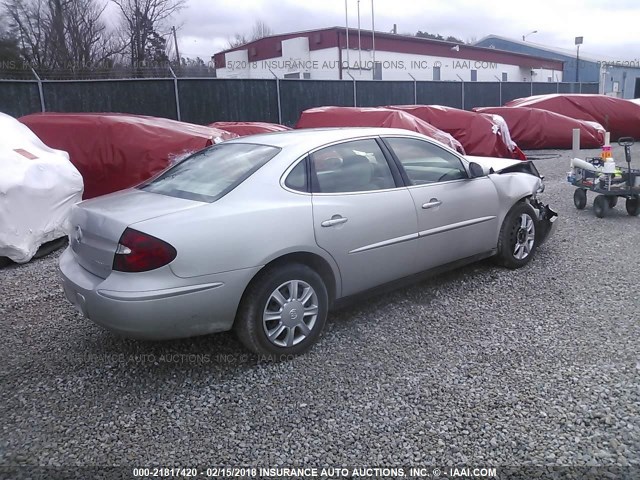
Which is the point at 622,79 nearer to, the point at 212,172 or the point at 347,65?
the point at 347,65

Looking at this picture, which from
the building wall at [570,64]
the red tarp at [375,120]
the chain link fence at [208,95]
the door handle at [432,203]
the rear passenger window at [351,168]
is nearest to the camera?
the rear passenger window at [351,168]

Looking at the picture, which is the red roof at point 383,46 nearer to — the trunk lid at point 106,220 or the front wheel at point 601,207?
the front wheel at point 601,207

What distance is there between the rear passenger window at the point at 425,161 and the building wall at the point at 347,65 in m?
29.4

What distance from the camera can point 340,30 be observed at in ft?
117

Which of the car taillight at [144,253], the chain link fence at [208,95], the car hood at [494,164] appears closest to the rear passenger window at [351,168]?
the car taillight at [144,253]

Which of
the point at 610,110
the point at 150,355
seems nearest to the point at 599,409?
the point at 150,355

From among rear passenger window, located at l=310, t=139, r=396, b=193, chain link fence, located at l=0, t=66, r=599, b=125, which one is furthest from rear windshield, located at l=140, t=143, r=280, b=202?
chain link fence, located at l=0, t=66, r=599, b=125

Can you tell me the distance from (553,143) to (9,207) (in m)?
16.0

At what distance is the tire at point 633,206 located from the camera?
7719mm

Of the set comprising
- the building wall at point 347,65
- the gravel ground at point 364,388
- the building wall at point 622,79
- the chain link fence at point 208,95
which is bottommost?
the gravel ground at point 364,388

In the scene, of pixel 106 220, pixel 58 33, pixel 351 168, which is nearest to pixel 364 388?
pixel 351 168

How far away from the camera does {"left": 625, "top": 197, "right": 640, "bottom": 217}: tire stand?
7.72m

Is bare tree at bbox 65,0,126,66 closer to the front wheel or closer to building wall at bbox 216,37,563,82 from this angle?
building wall at bbox 216,37,563,82

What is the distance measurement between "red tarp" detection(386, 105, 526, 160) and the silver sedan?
909 centimetres
